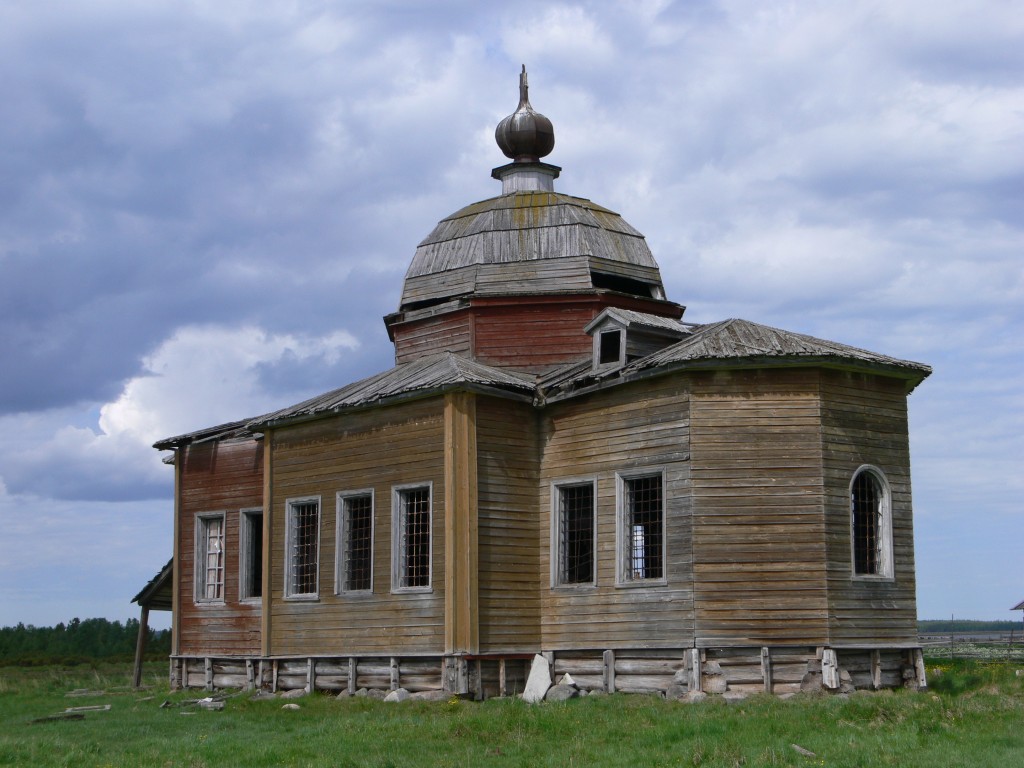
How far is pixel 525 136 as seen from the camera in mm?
31562

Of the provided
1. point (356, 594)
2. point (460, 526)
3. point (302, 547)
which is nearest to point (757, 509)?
point (460, 526)

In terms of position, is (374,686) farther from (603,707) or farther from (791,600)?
(791,600)

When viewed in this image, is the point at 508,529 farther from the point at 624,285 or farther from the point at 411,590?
the point at 624,285

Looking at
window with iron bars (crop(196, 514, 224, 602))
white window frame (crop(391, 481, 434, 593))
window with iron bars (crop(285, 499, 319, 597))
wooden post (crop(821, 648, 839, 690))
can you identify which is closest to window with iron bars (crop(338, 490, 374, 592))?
white window frame (crop(391, 481, 434, 593))

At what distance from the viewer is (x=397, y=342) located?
29.3 m

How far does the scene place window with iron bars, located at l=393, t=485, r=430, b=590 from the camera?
2380cm

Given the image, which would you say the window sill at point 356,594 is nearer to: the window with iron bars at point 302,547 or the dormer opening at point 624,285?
the window with iron bars at point 302,547

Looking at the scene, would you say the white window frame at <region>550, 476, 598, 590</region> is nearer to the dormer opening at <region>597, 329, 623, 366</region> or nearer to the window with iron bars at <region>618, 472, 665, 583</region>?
the window with iron bars at <region>618, 472, 665, 583</region>

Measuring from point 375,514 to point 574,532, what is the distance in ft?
12.9

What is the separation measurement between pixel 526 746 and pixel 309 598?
9656mm

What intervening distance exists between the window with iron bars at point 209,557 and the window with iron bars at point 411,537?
23.5ft

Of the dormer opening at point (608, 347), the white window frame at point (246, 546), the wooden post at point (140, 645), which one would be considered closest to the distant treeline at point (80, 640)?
the wooden post at point (140, 645)

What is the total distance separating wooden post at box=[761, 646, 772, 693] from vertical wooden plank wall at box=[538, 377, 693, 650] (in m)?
1.20

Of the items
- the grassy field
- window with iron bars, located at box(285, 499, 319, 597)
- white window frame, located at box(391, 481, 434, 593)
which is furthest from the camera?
window with iron bars, located at box(285, 499, 319, 597)
